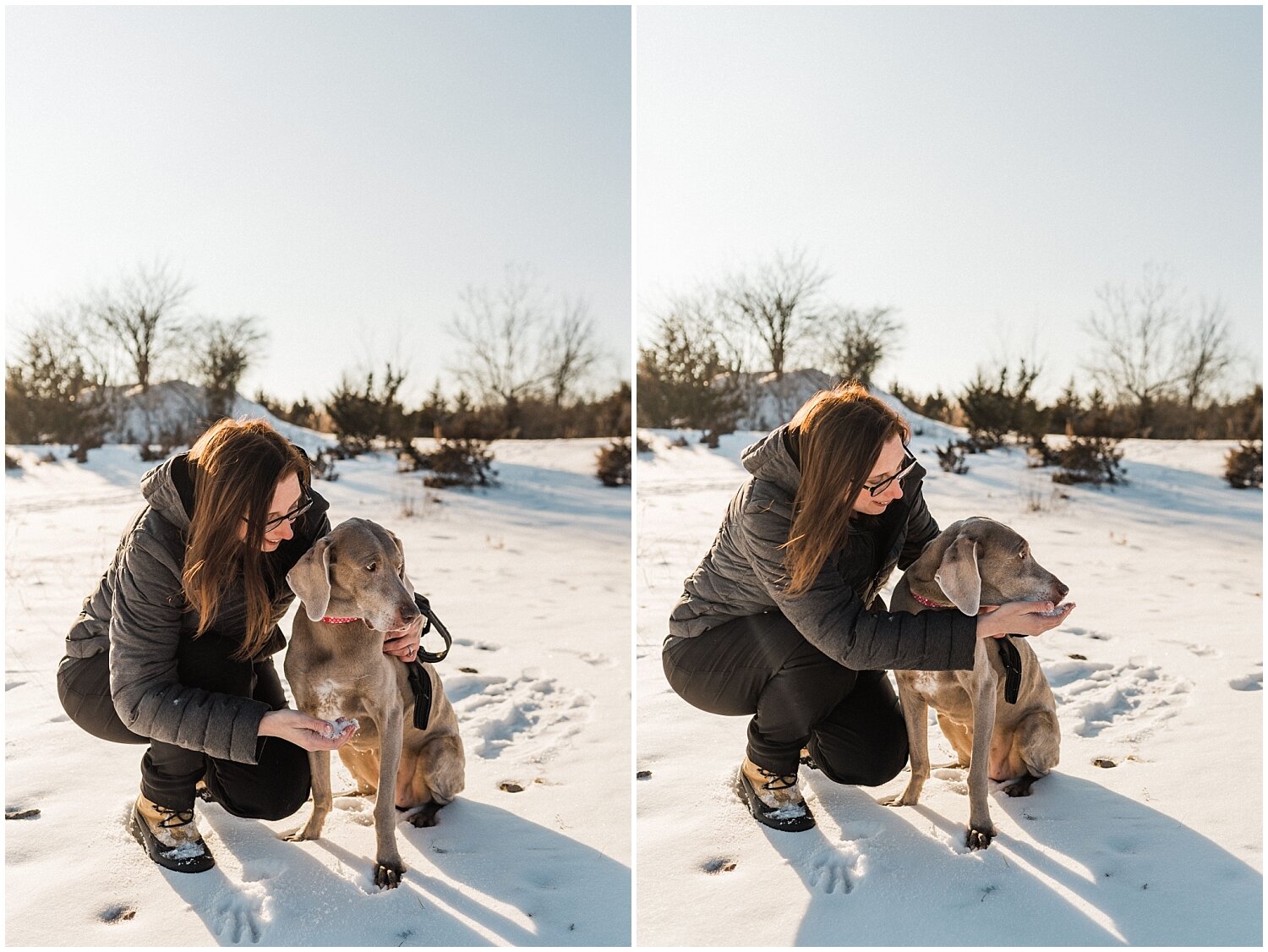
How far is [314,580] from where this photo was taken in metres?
2.86

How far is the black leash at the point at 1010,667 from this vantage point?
3.16 metres

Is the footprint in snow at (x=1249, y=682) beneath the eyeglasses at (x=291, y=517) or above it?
beneath

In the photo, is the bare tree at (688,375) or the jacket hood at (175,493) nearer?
the jacket hood at (175,493)

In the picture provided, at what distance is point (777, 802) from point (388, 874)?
1.26 m

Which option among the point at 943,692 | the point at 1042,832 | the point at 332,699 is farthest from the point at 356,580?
the point at 1042,832

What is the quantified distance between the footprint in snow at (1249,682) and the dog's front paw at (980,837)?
7.60 feet

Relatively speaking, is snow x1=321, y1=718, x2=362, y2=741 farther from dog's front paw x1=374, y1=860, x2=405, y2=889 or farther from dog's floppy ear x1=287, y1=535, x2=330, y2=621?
dog's front paw x1=374, y1=860, x2=405, y2=889

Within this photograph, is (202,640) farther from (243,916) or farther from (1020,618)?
(1020,618)

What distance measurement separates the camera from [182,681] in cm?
304

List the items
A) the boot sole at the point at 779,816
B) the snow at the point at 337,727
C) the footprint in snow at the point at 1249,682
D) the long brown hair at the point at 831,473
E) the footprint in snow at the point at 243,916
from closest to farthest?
the footprint in snow at the point at 243,916 < the snow at the point at 337,727 < the long brown hair at the point at 831,473 < the boot sole at the point at 779,816 < the footprint in snow at the point at 1249,682

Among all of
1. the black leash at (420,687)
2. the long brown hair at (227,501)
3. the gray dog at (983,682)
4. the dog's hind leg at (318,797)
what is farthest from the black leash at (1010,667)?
the long brown hair at (227,501)

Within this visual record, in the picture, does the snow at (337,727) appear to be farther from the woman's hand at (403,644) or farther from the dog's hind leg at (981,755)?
the dog's hind leg at (981,755)

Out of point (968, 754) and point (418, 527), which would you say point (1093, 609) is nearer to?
point (968, 754)

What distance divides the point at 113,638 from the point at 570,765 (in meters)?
1.75
